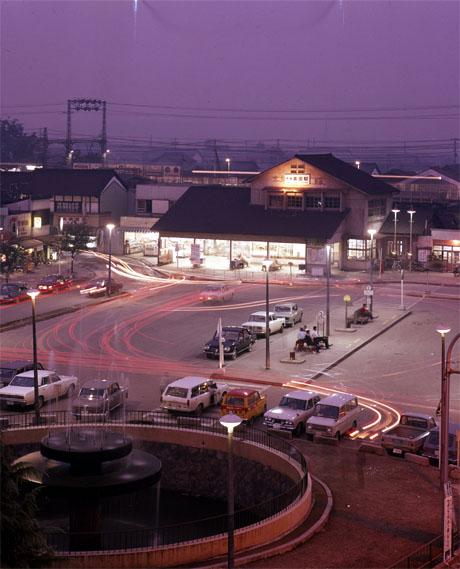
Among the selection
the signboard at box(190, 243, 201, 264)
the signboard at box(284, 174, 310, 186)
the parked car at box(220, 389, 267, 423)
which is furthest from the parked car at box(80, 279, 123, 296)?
the parked car at box(220, 389, 267, 423)

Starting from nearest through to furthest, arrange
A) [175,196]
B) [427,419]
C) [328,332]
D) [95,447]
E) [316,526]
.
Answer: [316,526], [95,447], [427,419], [328,332], [175,196]

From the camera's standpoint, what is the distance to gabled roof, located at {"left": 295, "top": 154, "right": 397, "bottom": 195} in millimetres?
54062

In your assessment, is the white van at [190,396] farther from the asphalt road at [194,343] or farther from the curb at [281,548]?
the curb at [281,548]

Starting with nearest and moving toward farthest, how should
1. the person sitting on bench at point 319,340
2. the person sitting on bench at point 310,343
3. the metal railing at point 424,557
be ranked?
the metal railing at point 424,557
the person sitting on bench at point 310,343
the person sitting on bench at point 319,340

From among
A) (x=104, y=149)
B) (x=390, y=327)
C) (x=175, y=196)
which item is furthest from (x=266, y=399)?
(x=104, y=149)

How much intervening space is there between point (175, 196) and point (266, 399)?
39.0 meters

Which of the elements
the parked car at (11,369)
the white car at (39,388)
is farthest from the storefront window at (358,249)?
the white car at (39,388)

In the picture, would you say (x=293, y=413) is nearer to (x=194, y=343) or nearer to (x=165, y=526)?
(x=165, y=526)

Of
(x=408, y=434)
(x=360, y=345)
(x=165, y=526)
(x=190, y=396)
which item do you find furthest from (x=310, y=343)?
(x=165, y=526)

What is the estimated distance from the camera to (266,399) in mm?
24203

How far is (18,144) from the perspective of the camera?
152250 mm

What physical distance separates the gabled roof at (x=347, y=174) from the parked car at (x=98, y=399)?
31862 mm

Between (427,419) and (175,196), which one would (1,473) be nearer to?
(427,419)

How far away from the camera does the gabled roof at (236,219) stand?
52.8 meters
